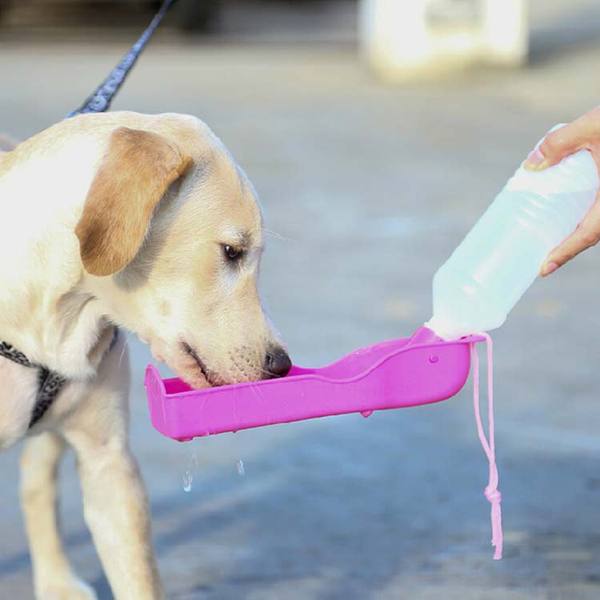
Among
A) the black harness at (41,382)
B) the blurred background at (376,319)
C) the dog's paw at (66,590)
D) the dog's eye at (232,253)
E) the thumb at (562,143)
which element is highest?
the thumb at (562,143)

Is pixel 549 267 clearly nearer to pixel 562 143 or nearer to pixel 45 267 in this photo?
pixel 562 143

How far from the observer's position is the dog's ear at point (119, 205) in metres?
2.89

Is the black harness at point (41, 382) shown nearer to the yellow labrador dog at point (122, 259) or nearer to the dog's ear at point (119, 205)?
the yellow labrador dog at point (122, 259)

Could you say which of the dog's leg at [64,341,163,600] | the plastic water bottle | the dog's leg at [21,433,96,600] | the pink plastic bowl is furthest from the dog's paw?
the plastic water bottle

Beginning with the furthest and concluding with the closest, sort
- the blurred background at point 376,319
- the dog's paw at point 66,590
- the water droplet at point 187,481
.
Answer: the blurred background at point 376,319 → the dog's paw at point 66,590 → the water droplet at point 187,481

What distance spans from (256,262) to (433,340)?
0.44m

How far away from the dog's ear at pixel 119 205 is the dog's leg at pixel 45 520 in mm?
1095

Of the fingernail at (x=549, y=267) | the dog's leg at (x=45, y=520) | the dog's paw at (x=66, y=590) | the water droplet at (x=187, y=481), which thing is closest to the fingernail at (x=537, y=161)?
the fingernail at (x=549, y=267)

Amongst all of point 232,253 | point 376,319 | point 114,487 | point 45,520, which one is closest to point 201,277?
point 232,253

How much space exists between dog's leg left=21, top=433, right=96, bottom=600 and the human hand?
1.51 metres

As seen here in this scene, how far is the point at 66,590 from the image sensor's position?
12.5ft

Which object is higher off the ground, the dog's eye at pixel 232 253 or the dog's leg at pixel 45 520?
the dog's eye at pixel 232 253

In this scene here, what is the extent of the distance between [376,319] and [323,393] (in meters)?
3.05

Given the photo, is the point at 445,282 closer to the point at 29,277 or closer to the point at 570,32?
the point at 29,277
